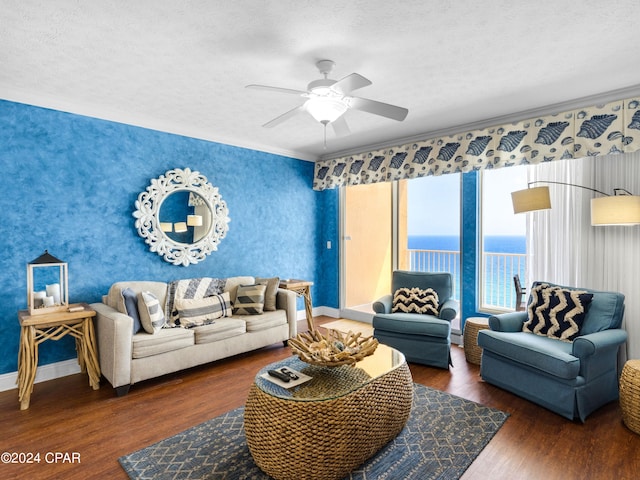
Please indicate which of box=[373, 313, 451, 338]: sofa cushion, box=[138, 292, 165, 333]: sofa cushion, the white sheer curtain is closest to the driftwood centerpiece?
box=[373, 313, 451, 338]: sofa cushion

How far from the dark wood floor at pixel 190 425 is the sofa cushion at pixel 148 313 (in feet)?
1.67

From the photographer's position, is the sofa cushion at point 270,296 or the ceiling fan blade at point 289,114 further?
the sofa cushion at point 270,296

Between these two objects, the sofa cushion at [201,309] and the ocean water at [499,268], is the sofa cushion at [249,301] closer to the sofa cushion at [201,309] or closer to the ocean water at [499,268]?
the sofa cushion at [201,309]

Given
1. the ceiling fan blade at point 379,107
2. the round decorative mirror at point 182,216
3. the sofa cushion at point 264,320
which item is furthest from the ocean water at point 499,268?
the round decorative mirror at point 182,216

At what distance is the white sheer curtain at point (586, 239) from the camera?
315cm

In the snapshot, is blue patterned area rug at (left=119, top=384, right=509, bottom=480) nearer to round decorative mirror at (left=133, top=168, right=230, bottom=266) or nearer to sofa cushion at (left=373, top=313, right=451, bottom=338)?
sofa cushion at (left=373, top=313, right=451, bottom=338)

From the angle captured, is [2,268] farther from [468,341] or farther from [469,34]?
[468,341]

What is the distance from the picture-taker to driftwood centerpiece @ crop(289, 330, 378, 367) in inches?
87.7

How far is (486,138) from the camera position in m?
3.92

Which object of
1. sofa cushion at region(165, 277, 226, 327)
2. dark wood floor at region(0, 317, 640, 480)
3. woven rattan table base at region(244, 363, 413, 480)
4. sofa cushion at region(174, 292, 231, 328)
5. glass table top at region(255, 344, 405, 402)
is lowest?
dark wood floor at region(0, 317, 640, 480)

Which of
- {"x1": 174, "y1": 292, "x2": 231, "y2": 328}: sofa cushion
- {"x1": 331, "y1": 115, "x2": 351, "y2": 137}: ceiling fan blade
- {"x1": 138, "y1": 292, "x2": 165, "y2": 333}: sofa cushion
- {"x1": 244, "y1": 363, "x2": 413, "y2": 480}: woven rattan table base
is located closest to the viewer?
{"x1": 244, "y1": 363, "x2": 413, "y2": 480}: woven rattan table base

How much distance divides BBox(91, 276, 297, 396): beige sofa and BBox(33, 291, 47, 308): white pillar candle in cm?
39

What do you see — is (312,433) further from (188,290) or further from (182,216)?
(182,216)

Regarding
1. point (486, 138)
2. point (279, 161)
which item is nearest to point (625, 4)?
point (486, 138)
